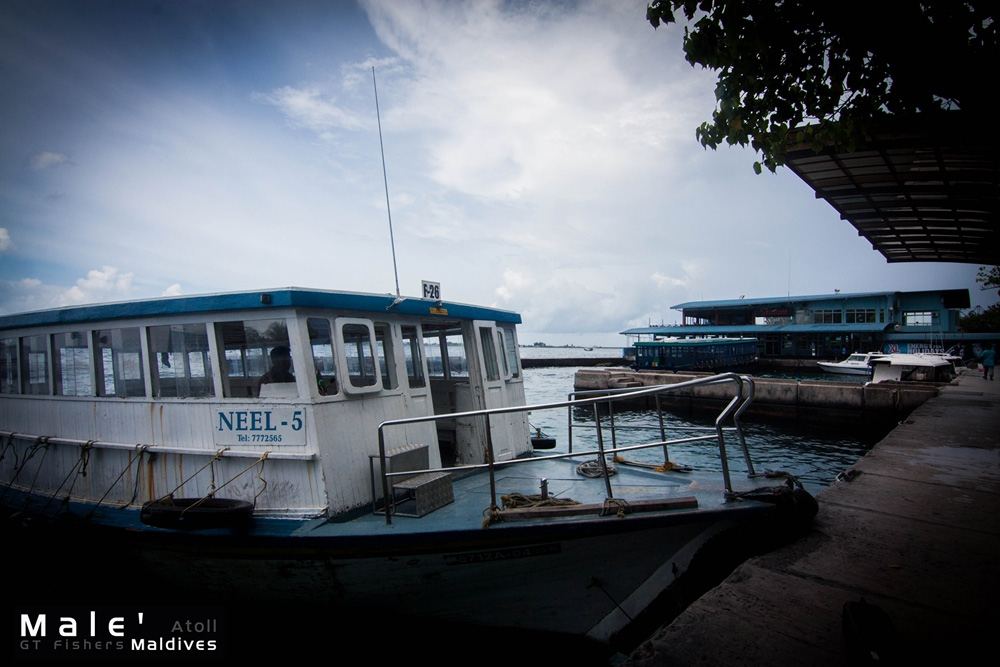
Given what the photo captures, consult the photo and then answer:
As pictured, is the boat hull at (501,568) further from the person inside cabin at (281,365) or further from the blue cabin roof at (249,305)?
the blue cabin roof at (249,305)

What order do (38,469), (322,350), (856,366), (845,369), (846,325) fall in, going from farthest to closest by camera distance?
1. (846,325)
2. (845,369)
3. (856,366)
4. (38,469)
5. (322,350)

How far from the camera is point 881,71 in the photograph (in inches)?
160

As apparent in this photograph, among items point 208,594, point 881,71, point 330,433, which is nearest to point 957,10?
point 881,71

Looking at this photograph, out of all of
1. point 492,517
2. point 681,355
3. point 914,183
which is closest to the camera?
point 492,517

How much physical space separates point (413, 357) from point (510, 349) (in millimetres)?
1750

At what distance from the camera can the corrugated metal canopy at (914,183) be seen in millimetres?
8703

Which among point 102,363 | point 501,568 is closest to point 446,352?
point 501,568

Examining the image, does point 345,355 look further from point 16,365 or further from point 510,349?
point 16,365

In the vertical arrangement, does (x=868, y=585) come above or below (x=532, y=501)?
below

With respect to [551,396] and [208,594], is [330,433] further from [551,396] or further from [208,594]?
[551,396]

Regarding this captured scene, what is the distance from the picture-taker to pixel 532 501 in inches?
183

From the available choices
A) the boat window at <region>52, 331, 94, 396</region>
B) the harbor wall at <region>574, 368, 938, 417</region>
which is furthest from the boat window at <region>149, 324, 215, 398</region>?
the harbor wall at <region>574, 368, 938, 417</region>

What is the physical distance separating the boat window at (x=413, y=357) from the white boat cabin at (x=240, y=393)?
0.6 inches

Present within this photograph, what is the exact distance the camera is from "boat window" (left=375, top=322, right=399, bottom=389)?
5.93 m
